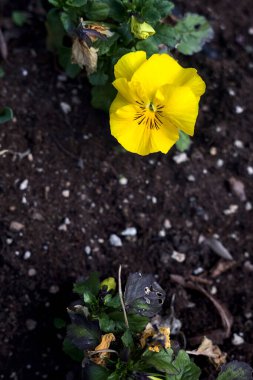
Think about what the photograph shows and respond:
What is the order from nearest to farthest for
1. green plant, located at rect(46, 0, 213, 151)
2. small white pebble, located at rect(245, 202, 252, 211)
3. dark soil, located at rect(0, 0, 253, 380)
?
green plant, located at rect(46, 0, 213, 151), dark soil, located at rect(0, 0, 253, 380), small white pebble, located at rect(245, 202, 252, 211)

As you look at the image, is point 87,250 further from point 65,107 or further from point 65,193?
point 65,107

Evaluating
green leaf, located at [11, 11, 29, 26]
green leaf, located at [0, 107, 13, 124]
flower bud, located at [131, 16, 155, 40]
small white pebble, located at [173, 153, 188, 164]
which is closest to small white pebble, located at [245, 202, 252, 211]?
small white pebble, located at [173, 153, 188, 164]

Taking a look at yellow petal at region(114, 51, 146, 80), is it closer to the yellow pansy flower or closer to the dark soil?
the yellow pansy flower

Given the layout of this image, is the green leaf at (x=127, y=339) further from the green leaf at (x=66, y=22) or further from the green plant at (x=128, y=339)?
the green leaf at (x=66, y=22)

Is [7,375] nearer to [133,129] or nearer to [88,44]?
[133,129]

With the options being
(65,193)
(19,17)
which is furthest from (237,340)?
(19,17)

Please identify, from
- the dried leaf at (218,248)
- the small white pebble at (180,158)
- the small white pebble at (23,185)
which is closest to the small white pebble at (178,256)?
the dried leaf at (218,248)

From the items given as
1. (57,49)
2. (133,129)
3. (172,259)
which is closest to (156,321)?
(172,259)
